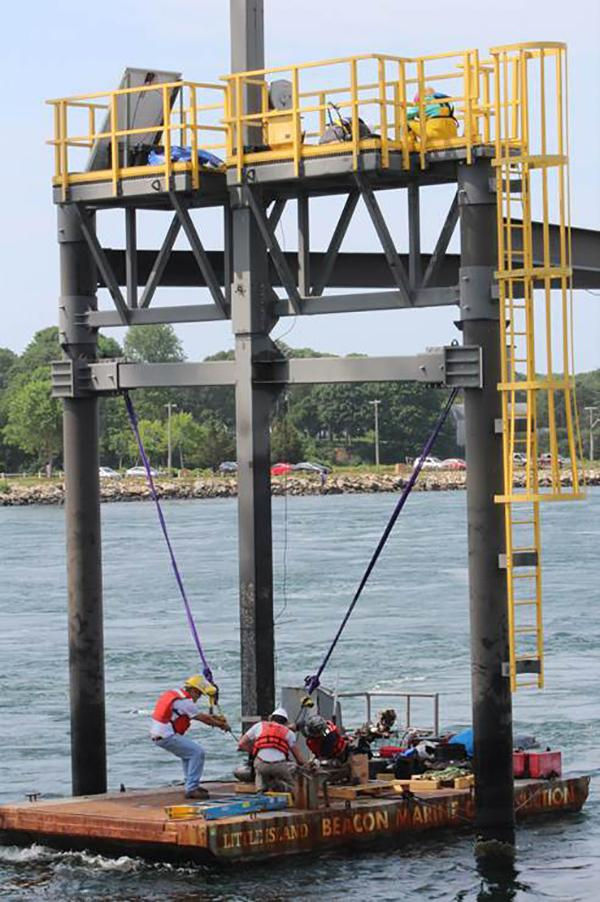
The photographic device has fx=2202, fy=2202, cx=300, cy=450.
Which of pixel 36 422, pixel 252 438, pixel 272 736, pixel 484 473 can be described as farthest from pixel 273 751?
pixel 36 422

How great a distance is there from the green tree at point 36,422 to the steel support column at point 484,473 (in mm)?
157005

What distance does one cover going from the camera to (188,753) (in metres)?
23.9

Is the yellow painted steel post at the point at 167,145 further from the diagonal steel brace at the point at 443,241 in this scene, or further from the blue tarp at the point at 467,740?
the blue tarp at the point at 467,740

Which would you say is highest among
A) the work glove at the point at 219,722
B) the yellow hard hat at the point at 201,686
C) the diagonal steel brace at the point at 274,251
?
the diagonal steel brace at the point at 274,251

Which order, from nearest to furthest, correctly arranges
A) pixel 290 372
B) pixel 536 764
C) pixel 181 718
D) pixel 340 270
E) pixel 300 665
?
pixel 181 718
pixel 290 372
pixel 536 764
pixel 340 270
pixel 300 665

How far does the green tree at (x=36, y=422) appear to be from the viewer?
18288 centimetres

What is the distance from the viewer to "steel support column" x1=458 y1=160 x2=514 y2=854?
906 inches

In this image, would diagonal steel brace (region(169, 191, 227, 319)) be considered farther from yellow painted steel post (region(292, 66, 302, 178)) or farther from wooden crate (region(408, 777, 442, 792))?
wooden crate (region(408, 777, 442, 792))

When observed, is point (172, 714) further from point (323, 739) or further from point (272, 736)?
point (323, 739)

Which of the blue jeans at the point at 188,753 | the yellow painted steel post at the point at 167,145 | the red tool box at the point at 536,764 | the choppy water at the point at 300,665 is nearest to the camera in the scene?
the choppy water at the point at 300,665

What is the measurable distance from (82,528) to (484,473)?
5356 millimetres

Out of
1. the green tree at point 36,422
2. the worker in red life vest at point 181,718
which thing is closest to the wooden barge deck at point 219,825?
the worker in red life vest at point 181,718

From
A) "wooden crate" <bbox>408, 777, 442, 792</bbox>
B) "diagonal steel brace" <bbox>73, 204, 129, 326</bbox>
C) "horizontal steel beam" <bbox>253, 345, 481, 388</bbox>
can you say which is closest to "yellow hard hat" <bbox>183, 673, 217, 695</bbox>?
"wooden crate" <bbox>408, 777, 442, 792</bbox>

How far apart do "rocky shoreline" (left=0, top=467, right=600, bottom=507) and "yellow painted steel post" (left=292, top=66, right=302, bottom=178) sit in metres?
142
